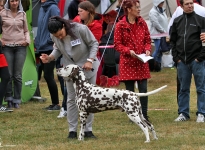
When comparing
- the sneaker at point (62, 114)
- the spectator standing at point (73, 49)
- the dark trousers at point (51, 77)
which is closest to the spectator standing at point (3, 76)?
the dark trousers at point (51, 77)

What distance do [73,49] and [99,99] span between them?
72cm

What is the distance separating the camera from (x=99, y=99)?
738cm

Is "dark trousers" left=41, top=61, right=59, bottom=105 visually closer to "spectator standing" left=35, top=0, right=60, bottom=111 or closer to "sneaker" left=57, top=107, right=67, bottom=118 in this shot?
"spectator standing" left=35, top=0, right=60, bottom=111

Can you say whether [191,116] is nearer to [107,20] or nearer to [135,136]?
[135,136]

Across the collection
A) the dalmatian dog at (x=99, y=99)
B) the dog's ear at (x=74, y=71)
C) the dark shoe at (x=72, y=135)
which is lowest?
the dark shoe at (x=72, y=135)

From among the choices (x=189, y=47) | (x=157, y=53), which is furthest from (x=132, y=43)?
(x=157, y=53)

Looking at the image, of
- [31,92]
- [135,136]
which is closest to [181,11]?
[135,136]

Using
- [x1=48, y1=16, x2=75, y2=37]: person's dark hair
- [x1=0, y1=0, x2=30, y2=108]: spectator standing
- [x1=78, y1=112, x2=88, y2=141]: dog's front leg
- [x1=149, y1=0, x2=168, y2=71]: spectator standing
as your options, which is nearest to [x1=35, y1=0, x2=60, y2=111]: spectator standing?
[x1=0, y1=0, x2=30, y2=108]: spectator standing

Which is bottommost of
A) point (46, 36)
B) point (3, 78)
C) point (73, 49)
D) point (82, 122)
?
point (3, 78)

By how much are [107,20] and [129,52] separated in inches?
247

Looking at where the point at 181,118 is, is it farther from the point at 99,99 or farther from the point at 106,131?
the point at 99,99

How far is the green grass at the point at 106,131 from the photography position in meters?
7.30

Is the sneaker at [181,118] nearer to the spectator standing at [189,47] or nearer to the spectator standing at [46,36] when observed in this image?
the spectator standing at [189,47]

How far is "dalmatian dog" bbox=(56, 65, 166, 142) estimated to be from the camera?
736cm
